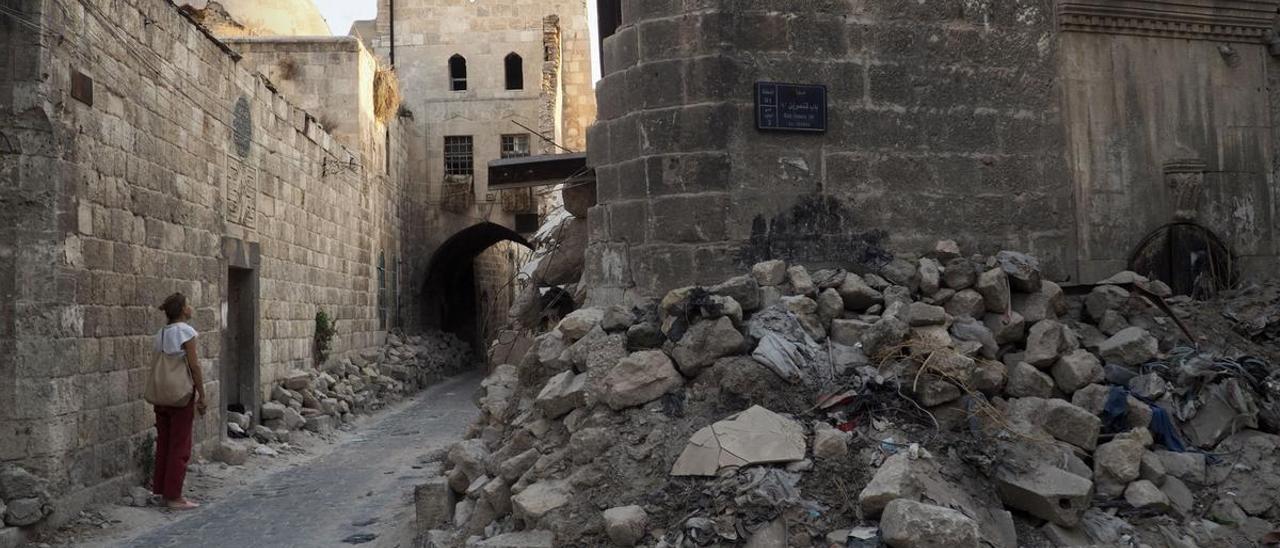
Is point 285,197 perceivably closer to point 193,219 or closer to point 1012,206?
point 193,219

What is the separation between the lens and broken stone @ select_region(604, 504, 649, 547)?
13.6ft

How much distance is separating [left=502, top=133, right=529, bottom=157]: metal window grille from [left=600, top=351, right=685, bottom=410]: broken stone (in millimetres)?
18184

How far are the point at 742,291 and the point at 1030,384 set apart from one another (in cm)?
142

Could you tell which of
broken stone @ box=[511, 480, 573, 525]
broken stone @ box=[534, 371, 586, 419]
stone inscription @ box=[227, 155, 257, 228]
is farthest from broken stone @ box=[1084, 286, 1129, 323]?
stone inscription @ box=[227, 155, 257, 228]

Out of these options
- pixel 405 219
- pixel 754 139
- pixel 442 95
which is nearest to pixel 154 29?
pixel 754 139

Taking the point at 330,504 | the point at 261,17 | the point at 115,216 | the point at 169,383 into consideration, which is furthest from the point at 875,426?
the point at 261,17

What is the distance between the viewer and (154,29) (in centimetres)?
818

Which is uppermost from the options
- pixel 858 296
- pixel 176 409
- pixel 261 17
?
pixel 261 17

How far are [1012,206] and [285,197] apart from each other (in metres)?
8.66

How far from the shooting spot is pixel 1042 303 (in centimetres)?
535

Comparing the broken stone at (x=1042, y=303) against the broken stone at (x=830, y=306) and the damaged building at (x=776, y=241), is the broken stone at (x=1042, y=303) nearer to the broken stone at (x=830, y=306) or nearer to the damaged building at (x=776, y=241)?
the damaged building at (x=776, y=241)

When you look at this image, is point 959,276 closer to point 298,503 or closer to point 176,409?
point 298,503

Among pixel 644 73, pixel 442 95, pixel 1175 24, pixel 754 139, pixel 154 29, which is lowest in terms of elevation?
pixel 754 139

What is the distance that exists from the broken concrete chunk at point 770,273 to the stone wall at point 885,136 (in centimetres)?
24
